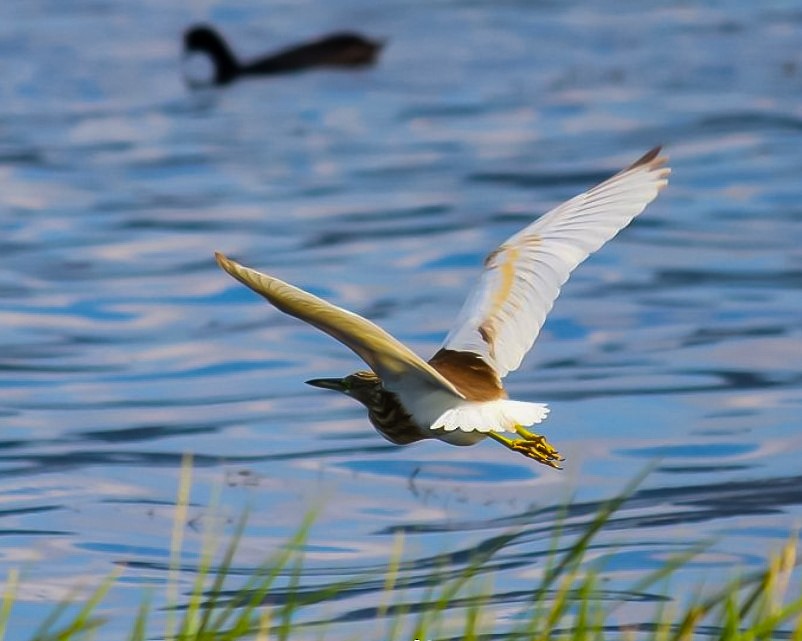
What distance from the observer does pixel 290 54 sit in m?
19.4

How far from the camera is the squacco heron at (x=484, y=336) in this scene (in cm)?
432

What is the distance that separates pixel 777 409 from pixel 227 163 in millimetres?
A: 6939

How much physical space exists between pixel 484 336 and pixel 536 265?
1.20 feet

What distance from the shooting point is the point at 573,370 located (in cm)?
970

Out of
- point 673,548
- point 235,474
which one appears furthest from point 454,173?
point 673,548

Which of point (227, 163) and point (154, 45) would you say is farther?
point (154, 45)

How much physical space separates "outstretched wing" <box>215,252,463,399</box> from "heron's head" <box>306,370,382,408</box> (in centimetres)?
18

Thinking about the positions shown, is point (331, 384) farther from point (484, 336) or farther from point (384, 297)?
point (384, 297)

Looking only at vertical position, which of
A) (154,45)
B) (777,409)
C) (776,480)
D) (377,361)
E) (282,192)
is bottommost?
(377,361)

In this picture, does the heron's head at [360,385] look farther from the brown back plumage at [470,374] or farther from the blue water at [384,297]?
the blue water at [384,297]

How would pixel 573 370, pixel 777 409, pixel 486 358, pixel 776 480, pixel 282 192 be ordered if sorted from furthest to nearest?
1. pixel 282 192
2. pixel 573 370
3. pixel 777 409
4. pixel 776 480
5. pixel 486 358

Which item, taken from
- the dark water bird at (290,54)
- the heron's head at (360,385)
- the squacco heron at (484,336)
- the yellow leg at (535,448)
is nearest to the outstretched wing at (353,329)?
the squacco heron at (484,336)

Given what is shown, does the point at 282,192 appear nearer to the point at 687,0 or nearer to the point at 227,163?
the point at 227,163

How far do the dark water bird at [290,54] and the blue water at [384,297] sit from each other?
8.5 inches
